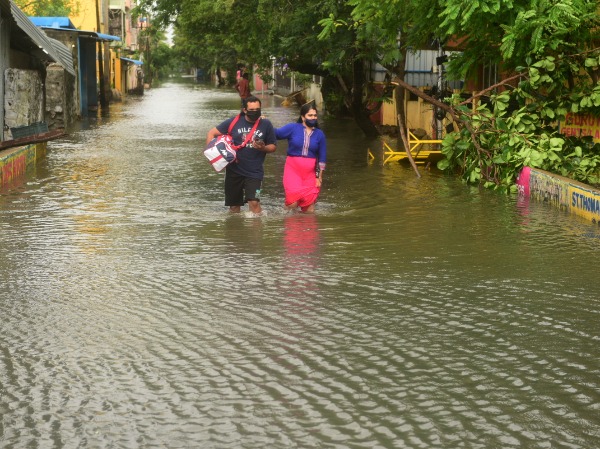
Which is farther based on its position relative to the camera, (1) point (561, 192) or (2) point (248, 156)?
(1) point (561, 192)

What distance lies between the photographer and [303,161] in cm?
1245

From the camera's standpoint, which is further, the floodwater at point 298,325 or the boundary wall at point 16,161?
the boundary wall at point 16,161

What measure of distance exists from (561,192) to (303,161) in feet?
10.0

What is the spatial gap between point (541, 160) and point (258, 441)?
417 inches

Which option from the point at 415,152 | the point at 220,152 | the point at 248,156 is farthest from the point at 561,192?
the point at 415,152

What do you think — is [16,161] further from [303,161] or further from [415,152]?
[415,152]

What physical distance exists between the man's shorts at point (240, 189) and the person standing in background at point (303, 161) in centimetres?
33

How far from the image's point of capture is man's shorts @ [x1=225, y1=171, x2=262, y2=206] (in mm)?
12328

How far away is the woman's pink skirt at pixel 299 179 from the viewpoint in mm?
12391

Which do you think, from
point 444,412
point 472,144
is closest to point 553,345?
point 444,412

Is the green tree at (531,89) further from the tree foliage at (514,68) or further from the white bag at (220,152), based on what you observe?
the white bag at (220,152)

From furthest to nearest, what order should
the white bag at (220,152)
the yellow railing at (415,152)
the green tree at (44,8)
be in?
the green tree at (44,8) < the yellow railing at (415,152) < the white bag at (220,152)

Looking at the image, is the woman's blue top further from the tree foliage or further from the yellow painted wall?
the yellow painted wall

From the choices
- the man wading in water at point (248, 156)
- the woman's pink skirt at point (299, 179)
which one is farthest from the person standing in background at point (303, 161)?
the man wading in water at point (248, 156)
